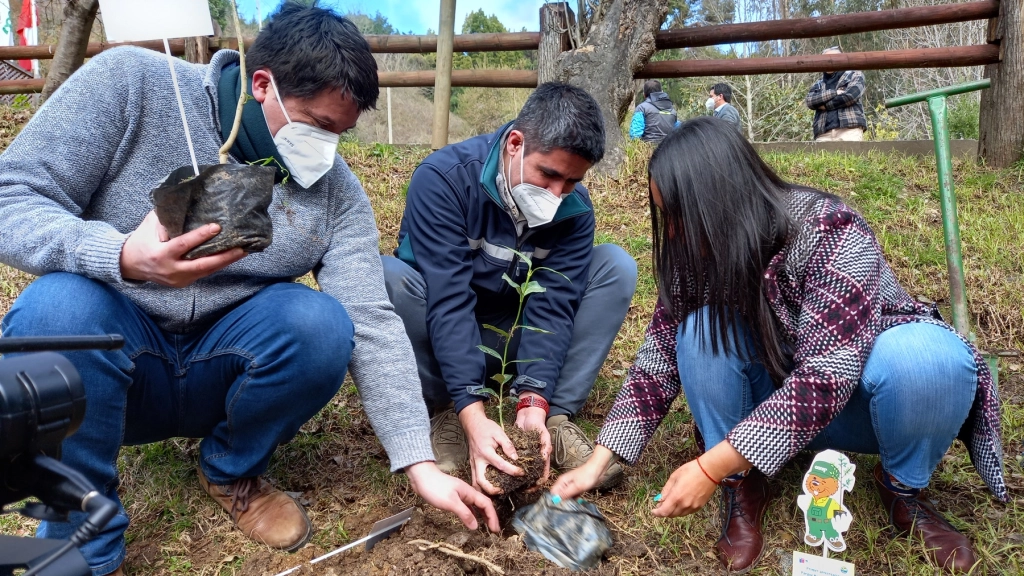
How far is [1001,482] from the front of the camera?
1.83 meters

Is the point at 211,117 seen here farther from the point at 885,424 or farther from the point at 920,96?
the point at 920,96

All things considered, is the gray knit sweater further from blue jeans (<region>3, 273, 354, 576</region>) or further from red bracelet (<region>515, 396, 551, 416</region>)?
red bracelet (<region>515, 396, 551, 416</region>)

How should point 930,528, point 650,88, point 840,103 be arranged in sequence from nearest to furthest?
point 930,528 < point 840,103 < point 650,88

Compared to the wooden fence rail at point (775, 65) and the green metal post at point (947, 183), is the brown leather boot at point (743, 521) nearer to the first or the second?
the green metal post at point (947, 183)

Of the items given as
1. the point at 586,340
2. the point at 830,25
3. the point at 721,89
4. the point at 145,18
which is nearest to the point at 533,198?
→ the point at 586,340

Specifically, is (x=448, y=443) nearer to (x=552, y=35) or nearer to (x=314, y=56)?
(x=314, y=56)

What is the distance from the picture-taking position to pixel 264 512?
2.11 meters

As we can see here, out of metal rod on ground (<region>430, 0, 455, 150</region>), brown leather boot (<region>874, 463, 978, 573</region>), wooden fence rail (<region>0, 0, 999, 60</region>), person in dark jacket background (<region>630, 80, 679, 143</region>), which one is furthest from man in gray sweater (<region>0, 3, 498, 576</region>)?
person in dark jacket background (<region>630, 80, 679, 143</region>)

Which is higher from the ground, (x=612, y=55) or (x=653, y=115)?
(x=612, y=55)

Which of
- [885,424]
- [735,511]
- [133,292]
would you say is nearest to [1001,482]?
[885,424]

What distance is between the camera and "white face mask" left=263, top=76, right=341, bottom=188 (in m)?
1.97

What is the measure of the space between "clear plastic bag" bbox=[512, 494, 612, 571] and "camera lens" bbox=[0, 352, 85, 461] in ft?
4.21

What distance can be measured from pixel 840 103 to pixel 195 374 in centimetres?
717

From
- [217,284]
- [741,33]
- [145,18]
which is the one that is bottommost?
[217,284]
